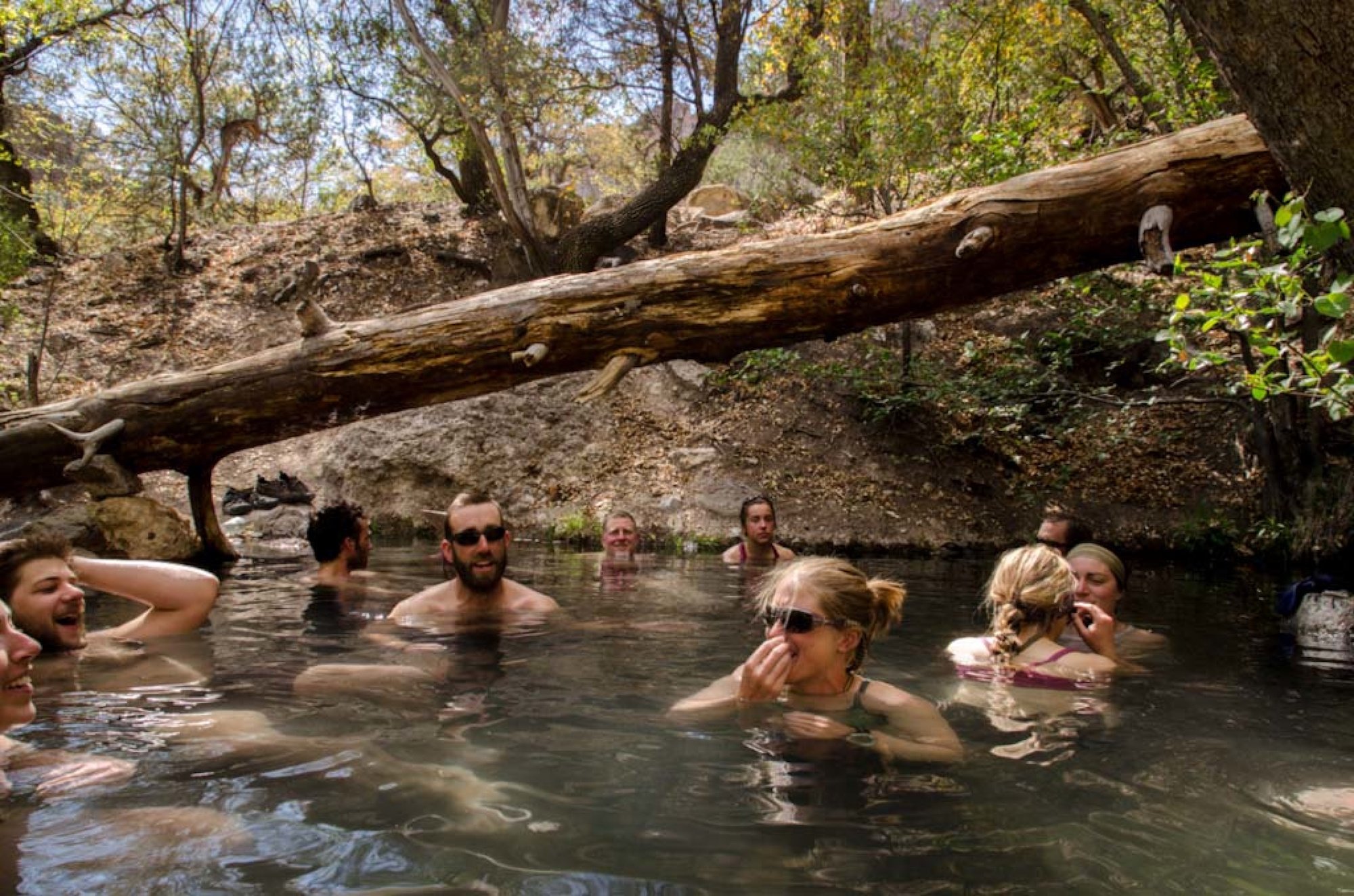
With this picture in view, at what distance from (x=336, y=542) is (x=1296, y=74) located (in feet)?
22.8

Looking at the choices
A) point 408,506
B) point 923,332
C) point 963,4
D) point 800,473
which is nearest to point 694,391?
point 800,473

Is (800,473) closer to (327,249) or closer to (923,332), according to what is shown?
(923,332)

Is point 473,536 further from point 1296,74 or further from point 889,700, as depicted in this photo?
point 1296,74

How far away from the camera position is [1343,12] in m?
3.57

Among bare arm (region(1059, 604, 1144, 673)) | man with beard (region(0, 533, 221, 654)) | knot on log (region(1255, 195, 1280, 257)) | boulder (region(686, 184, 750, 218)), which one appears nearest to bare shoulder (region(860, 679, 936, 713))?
bare arm (region(1059, 604, 1144, 673))

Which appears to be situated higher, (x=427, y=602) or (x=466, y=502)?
(x=466, y=502)

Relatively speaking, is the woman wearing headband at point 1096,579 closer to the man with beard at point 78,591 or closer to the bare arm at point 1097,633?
the bare arm at point 1097,633

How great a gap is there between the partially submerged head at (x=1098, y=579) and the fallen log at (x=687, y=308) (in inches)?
79.7

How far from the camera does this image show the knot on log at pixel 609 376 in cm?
641

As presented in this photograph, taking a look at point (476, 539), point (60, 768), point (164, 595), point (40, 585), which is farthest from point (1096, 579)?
point (40, 585)

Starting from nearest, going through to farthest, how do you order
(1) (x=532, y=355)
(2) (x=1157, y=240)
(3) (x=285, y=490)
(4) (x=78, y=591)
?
(4) (x=78, y=591) → (2) (x=1157, y=240) → (1) (x=532, y=355) → (3) (x=285, y=490)

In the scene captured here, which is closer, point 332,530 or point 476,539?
point 476,539

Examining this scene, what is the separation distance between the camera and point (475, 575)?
6070mm

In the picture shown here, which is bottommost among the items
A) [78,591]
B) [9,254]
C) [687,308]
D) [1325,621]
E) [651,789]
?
[651,789]
